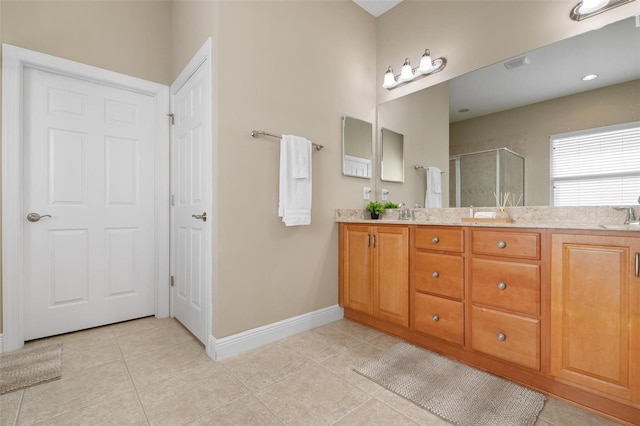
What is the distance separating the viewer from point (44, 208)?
2162 mm

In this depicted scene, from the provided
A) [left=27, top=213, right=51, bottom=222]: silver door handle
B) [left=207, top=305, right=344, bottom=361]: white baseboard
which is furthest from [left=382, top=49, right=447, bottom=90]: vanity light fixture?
[left=27, top=213, right=51, bottom=222]: silver door handle

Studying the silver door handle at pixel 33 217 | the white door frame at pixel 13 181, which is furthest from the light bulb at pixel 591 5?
the silver door handle at pixel 33 217

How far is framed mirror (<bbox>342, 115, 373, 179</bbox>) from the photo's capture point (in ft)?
8.68

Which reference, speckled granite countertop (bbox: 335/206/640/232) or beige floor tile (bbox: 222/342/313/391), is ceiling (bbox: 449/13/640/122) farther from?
beige floor tile (bbox: 222/342/313/391)

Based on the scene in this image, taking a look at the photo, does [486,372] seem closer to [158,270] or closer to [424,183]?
[424,183]

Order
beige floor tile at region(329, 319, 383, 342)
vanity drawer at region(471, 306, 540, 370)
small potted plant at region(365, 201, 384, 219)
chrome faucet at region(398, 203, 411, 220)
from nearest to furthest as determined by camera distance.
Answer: vanity drawer at region(471, 306, 540, 370) < beige floor tile at region(329, 319, 383, 342) < chrome faucet at region(398, 203, 411, 220) < small potted plant at region(365, 201, 384, 219)

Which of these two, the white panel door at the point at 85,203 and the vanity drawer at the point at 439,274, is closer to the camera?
the vanity drawer at the point at 439,274

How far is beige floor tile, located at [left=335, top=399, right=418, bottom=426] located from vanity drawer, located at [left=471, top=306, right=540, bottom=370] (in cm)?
68

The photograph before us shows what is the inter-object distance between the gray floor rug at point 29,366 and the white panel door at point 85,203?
0.86ft

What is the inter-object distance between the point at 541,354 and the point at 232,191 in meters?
1.95

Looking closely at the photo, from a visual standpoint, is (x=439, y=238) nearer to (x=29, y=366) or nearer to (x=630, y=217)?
(x=630, y=217)

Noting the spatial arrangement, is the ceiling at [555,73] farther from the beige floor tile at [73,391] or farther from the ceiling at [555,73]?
the beige floor tile at [73,391]

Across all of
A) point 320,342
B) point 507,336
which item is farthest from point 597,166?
point 320,342

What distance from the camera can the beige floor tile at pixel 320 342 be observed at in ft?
6.43
